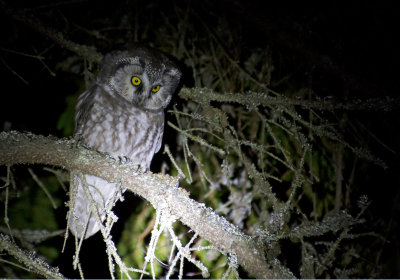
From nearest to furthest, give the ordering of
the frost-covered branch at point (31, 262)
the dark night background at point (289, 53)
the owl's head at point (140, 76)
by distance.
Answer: the frost-covered branch at point (31, 262)
the owl's head at point (140, 76)
the dark night background at point (289, 53)

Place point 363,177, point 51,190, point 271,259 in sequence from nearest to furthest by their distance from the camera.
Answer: point 271,259 → point 51,190 → point 363,177

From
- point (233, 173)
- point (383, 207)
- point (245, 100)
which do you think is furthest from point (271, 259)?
point (383, 207)

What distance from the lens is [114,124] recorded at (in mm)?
1918

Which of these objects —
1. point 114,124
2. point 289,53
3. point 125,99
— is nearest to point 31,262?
point 114,124

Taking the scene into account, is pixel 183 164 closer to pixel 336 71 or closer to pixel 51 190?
pixel 51 190

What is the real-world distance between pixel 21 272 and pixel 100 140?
1.32m

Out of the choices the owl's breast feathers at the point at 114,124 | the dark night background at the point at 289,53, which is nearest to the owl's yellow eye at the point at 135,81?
the owl's breast feathers at the point at 114,124

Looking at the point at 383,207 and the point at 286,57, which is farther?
the point at 383,207

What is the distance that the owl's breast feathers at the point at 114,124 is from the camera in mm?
1901

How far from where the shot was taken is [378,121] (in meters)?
2.64

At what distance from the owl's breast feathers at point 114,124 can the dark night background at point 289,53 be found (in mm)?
612

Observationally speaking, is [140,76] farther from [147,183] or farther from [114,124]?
[147,183]

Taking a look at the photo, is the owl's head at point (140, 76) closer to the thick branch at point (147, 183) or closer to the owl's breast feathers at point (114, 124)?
the owl's breast feathers at point (114, 124)

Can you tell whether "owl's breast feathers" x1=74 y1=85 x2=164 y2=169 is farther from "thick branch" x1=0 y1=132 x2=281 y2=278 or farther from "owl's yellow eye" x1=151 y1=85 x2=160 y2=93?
A: "thick branch" x1=0 y1=132 x2=281 y2=278
